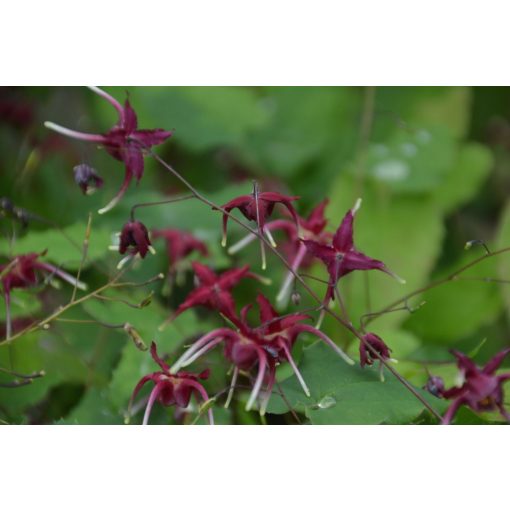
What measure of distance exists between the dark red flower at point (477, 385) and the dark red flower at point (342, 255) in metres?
0.05

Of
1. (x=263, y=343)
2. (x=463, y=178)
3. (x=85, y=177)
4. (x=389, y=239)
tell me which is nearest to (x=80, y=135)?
(x=85, y=177)

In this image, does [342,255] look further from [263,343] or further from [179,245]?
[179,245]

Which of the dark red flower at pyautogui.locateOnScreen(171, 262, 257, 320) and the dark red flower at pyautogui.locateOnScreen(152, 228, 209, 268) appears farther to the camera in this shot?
the dark red flower at pyautogui.locateOnScreen(152, 228, 209, 268)

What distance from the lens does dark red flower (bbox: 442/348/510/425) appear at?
34 cm

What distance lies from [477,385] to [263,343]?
0.10m

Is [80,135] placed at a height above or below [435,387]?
above

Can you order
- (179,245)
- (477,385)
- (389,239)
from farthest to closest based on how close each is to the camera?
(389,239) → (179,245) → (477,385)

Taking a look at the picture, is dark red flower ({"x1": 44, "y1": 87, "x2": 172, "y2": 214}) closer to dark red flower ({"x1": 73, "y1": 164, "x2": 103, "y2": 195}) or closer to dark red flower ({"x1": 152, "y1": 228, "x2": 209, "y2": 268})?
dark red flower ({"x1": 73, "y1": 164, "x2": 103, "y2": 195})

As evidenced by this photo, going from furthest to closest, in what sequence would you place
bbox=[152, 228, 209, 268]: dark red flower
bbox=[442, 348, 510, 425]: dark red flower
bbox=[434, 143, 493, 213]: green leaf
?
bbox=[434, 143, 493, 213]: green leaf → bbox=[152, 228, 209, 268]: dark red flower → bbox=[442, 348, 510, 425]: dark red flower

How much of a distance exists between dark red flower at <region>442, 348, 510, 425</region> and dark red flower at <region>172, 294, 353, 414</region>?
5cm

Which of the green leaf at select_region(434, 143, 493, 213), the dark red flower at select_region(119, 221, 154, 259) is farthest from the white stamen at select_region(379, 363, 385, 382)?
the green leaf at select_region(434, 143, 493, 213)

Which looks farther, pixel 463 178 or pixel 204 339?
pixel 463 178

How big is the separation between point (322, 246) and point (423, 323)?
0.29 metres

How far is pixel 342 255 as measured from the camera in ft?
1.22
